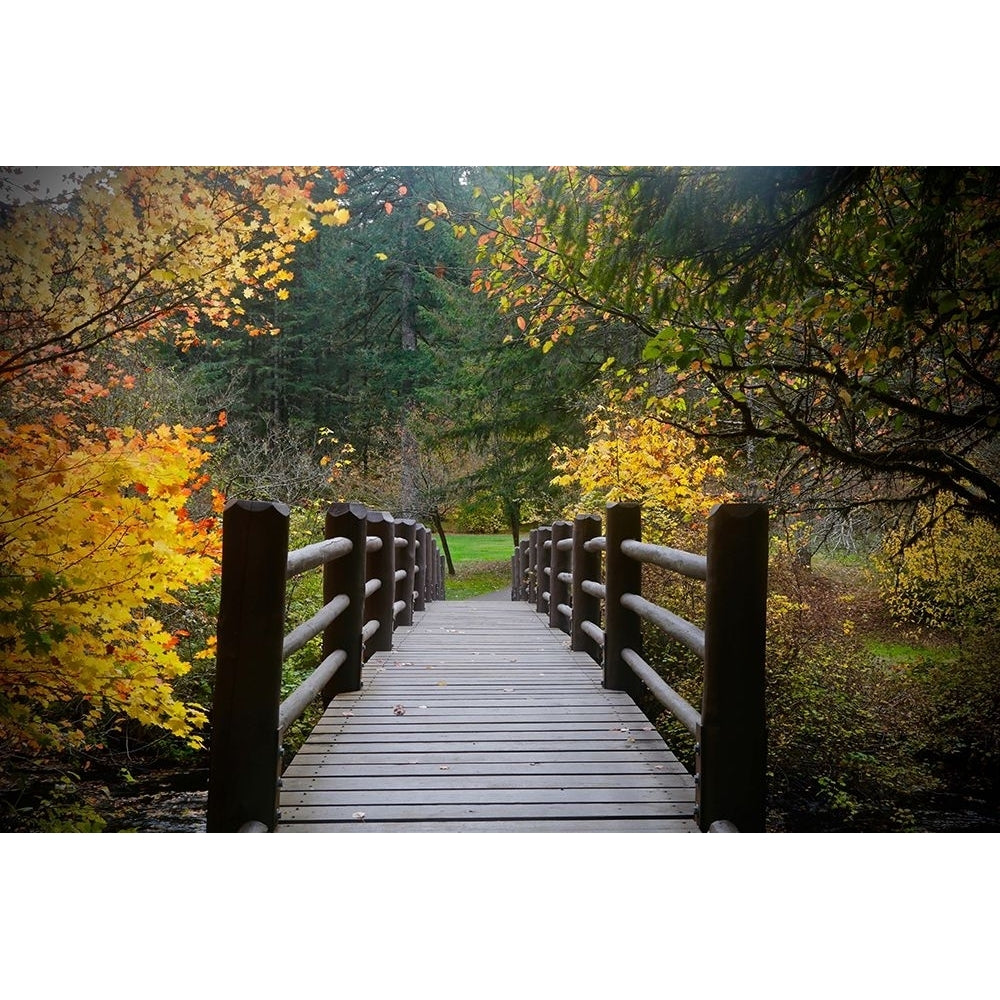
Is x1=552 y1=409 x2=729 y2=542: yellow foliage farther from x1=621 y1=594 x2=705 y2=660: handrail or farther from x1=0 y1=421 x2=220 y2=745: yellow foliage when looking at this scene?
x1=0 y1=421 x2=220 y2=745: yellow foliage

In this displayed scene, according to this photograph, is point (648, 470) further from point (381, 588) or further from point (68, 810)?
point (68, 810)

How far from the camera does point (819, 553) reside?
3.54m

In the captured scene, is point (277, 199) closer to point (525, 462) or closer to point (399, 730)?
point (399, 730)

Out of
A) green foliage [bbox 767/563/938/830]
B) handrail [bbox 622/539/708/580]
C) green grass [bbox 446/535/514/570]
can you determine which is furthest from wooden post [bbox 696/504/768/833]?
green grass [bbox 446/535/514/570]

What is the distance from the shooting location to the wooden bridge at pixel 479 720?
65.6 inches

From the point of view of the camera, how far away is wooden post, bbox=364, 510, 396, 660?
356 cm

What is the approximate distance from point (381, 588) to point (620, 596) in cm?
126

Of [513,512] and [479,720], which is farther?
[513,512]

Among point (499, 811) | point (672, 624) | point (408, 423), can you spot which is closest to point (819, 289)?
point (672, 624)

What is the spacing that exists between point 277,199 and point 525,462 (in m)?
3.80

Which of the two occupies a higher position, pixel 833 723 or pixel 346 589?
pixel 346 589

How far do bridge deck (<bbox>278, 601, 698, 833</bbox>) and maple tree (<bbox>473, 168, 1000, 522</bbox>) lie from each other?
1.17 meters

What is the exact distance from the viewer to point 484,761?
2127mm
